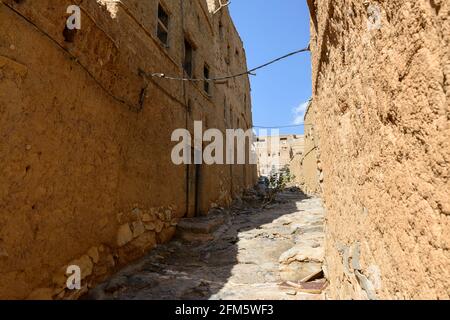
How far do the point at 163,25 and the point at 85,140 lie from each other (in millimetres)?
4318

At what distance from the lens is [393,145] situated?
1350mm

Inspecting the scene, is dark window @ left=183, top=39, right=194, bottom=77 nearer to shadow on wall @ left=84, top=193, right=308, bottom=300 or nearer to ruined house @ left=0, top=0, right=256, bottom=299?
ruined house @ left=0, top=0, right=256, bottom=299

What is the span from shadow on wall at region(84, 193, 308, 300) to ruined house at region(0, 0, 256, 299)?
0.27m

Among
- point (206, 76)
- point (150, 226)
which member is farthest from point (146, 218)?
point (206, 76)

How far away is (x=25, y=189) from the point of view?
9.03 ft

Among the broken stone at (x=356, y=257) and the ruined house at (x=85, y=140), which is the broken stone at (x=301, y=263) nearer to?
the broken stone at (x=356, y=257)

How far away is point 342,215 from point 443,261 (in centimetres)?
151

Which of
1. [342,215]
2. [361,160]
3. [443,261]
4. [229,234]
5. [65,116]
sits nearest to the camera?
[443,261]

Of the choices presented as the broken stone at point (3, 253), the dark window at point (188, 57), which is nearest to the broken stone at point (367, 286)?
the broken stone at point (3, 253)

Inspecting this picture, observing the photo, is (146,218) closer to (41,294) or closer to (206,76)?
(41,294)

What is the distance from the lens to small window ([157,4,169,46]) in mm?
6875

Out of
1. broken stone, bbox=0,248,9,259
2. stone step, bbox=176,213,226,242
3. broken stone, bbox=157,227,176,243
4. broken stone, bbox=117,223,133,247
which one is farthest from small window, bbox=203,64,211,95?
broken stone, bbox=0,248,9,259

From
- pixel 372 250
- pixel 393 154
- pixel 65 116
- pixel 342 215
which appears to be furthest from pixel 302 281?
pixel 65 116

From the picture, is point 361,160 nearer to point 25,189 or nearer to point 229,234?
point 25,189
